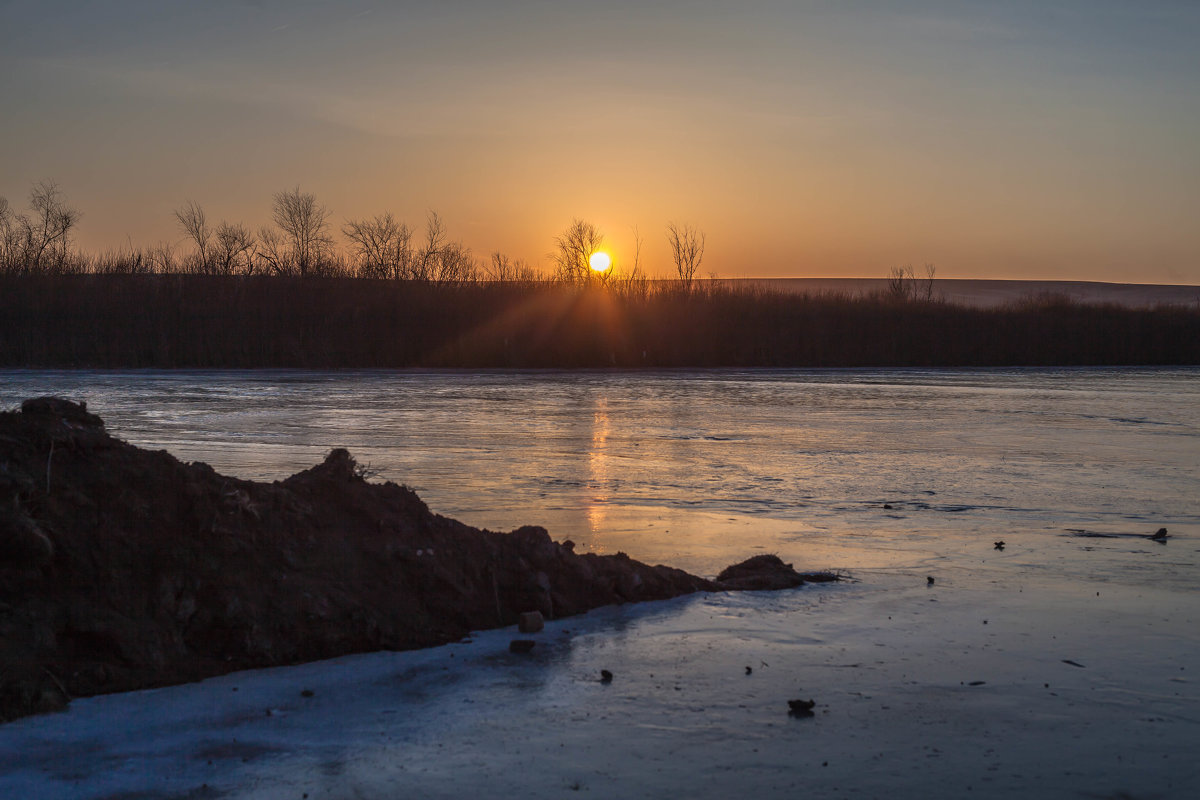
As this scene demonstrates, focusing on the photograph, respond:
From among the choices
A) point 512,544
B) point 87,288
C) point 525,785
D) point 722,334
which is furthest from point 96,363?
point 525,785

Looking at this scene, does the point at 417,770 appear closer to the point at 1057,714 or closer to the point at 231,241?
the point at 1057,714

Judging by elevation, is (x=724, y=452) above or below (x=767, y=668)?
above

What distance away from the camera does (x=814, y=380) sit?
A: 26.9 meters

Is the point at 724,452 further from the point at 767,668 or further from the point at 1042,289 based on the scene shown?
the point at 1042,289

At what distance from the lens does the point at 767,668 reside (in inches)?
184

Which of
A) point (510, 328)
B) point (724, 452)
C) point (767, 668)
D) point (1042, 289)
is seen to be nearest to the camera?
point (767, 668)

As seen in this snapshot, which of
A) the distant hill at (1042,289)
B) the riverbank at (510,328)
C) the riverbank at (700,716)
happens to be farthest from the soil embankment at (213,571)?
the distant hill at (1042,289)

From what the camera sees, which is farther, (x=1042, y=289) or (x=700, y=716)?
(x=1042, y=289)

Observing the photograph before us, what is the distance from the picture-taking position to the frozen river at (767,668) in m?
3.61

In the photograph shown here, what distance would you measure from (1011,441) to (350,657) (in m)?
10.4

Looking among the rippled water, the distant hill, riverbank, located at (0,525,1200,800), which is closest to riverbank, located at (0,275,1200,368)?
the rippled water

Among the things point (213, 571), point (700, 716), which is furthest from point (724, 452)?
point (700, 716)

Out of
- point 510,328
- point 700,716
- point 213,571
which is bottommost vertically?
point 700,716

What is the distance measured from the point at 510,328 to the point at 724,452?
25.5 m
